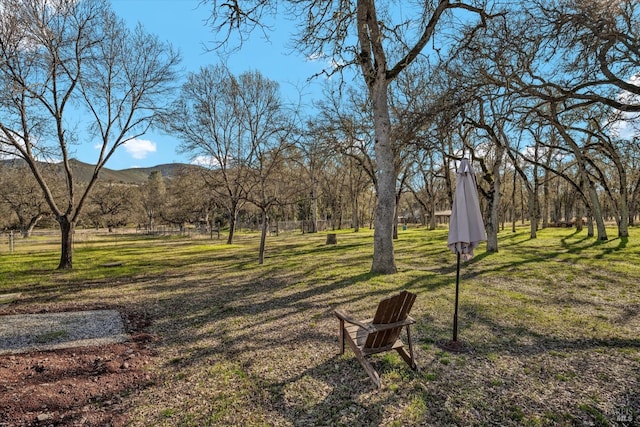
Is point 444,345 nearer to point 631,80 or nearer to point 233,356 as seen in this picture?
point 233,356

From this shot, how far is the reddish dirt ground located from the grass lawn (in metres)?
0.25

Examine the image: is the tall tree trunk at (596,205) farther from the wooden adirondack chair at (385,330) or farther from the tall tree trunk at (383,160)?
the wooden adirondack chair at (385,330)

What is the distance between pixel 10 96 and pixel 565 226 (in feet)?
135

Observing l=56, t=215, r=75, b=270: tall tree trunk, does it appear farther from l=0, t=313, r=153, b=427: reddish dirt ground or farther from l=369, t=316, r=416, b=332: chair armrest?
l=369, t=316, r=416, b=332: chair armrest

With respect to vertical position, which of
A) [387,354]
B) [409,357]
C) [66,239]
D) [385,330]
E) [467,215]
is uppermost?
[467,215]

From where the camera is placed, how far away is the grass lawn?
332 centimetres

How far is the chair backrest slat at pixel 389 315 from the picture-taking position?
Result: 3812 mm

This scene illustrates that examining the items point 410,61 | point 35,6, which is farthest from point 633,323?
point 35,6

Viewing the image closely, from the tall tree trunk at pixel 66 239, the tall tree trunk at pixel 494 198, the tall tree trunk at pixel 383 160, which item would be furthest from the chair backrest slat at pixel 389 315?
the tall tree trunk at pixel 66 239

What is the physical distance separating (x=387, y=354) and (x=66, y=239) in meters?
14.1

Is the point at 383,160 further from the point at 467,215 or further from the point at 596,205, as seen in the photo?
the point at 596,205

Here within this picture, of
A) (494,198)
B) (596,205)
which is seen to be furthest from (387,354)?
(596,205)

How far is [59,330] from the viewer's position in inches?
231

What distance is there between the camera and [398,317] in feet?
13.2
